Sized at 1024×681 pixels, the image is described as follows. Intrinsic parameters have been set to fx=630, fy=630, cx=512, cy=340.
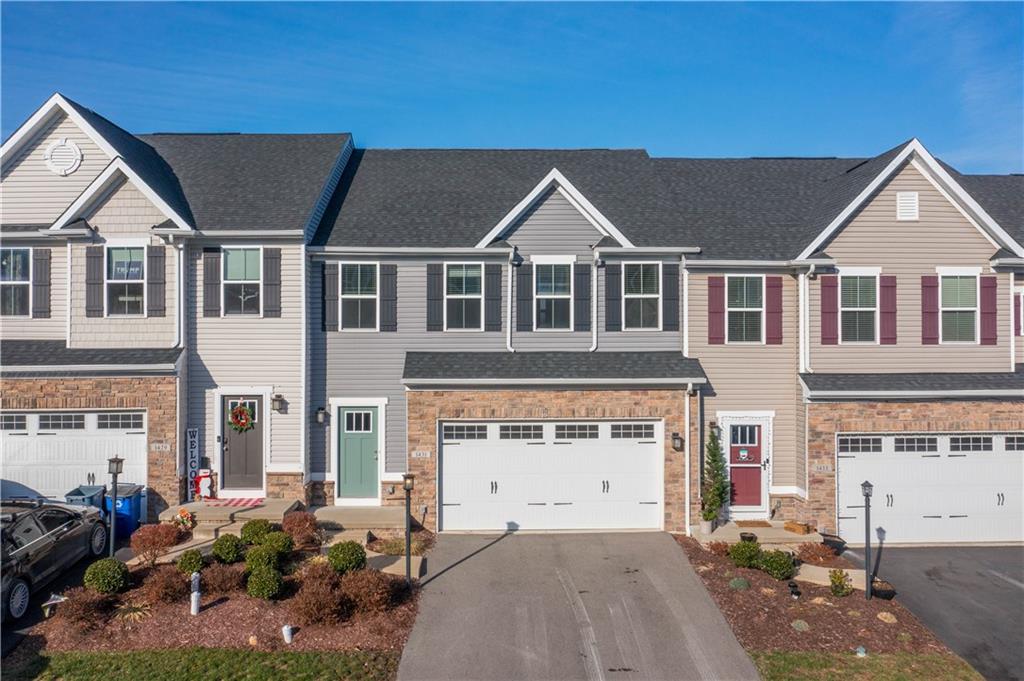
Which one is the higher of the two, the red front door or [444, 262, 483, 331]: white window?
[444, 262, 483, 331]: white window

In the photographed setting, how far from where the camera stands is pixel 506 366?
46.1 ft

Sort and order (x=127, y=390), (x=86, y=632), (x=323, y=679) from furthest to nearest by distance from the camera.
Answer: (x=127, y=390) → (x=86, y=632) → (x=323, y=679)

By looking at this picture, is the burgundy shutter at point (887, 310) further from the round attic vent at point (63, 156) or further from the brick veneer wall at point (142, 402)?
the round attic vent at point (63, 156)

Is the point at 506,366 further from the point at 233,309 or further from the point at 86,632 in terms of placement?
the point at 86,632

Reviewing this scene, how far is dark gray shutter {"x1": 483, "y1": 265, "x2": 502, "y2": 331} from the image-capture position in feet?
48.7

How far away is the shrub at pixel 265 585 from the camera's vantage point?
9867mm

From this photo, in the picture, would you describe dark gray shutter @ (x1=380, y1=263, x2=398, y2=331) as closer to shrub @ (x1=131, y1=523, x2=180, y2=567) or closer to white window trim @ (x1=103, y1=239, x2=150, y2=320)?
white window trim @ (x1=103, y1=239, x2=150, y2=320)

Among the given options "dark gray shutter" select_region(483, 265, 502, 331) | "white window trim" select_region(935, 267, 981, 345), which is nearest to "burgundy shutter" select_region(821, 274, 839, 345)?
"white window trim" select_region(935, 267, 981, 345)

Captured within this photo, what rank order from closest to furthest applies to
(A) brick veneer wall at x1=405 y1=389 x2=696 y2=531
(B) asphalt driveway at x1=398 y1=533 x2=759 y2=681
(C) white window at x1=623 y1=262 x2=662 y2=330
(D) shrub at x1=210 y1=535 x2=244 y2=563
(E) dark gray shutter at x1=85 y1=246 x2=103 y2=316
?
(B) asphalt driveway at x1=398 y1=533 x2=759 y2=681, (D) shrub at x1=210 y1=535 x2=244 y2=563, (A) brick veneer wall at x1=405 y1=389 x2=696 y2=531, (E) dark gray shutter at x1=85 y1=246 x2=103 y2=316, (C) white window at x1=623 y1=262 x2=662 y2=330

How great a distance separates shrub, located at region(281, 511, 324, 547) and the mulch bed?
24.1ft

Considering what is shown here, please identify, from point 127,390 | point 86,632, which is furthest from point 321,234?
point 86,632

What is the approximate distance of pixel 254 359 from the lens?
46.8 feet

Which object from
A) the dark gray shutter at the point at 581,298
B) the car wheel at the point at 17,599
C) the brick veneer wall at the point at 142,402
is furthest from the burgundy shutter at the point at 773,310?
the car wheel at the point at 17,599

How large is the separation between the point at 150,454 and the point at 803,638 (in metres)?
13.1
